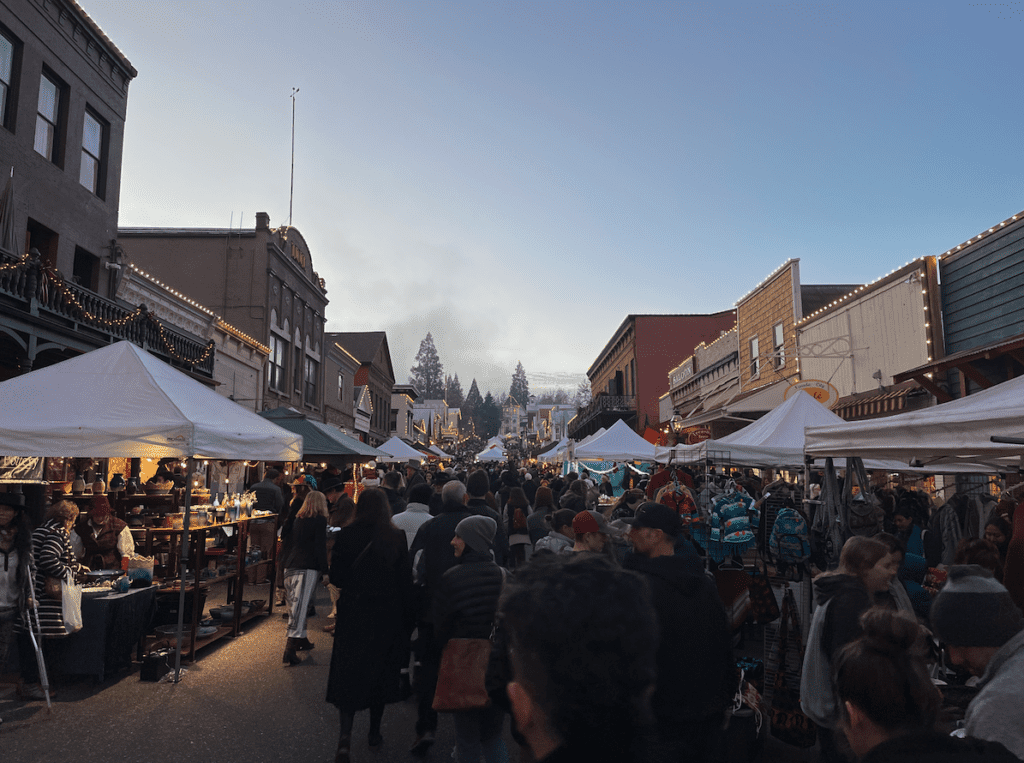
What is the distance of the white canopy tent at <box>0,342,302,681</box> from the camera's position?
655cm

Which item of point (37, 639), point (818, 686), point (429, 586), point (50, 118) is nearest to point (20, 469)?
point (37, 639)

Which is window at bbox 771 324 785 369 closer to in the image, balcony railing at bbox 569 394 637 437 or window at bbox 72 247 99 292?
window at bbox 72 247 99 292

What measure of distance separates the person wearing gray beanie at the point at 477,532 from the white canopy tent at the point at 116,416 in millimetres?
3632

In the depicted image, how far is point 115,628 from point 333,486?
321 cm

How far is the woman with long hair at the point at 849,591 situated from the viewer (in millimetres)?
3637

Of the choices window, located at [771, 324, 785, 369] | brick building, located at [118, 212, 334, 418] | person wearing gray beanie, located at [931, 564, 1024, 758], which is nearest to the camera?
person wearing gray beanie, located at [931, 564, 1024, 758]

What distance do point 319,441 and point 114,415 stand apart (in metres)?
8.03

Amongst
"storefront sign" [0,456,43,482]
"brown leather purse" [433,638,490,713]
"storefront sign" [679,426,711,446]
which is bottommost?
"brown leather purse" [433,638,490,713]

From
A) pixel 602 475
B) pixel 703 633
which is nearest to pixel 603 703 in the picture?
pixel 703 633

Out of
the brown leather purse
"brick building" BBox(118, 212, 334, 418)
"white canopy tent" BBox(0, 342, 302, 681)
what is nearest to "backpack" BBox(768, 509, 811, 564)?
the brown leather purse

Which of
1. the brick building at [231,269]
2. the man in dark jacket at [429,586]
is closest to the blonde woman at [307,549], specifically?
the man in dark jacket at [429,586]

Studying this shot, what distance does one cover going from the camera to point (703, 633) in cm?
329

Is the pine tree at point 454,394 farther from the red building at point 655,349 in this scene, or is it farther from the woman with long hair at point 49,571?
the woman with long hair at point 49,571

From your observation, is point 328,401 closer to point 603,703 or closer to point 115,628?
point 115,628
